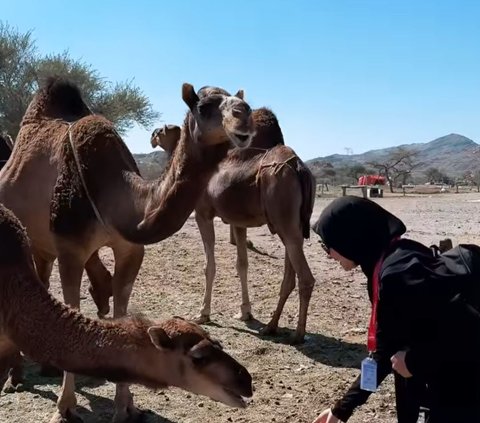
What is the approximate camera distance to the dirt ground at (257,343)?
5719 mm

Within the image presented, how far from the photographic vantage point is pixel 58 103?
6.77 meters

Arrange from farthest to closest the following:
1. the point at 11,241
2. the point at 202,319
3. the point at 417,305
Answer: the point at 202,319
the point at 11,241
the point at 417,305

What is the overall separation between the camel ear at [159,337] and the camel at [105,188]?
5.81 ft

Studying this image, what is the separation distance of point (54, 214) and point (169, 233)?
102cm

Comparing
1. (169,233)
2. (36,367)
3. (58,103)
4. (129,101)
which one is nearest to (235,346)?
(36,367)

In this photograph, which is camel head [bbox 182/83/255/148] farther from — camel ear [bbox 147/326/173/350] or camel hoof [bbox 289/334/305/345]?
camel hoof [bbox 289/334/305/345]

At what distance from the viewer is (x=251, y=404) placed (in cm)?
590

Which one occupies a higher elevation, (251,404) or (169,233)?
(169,233)

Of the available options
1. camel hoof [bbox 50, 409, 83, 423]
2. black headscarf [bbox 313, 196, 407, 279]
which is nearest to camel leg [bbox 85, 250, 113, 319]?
camel hoof [bbox 50, 409, 83, 423]

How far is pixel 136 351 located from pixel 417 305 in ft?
4.56

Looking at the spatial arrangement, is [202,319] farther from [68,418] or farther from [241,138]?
[241,138]

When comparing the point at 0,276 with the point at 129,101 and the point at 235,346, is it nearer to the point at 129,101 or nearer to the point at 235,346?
the point at 235,346

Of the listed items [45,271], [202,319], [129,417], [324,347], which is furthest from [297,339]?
[45,271]

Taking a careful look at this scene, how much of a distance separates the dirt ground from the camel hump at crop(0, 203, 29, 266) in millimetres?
755
